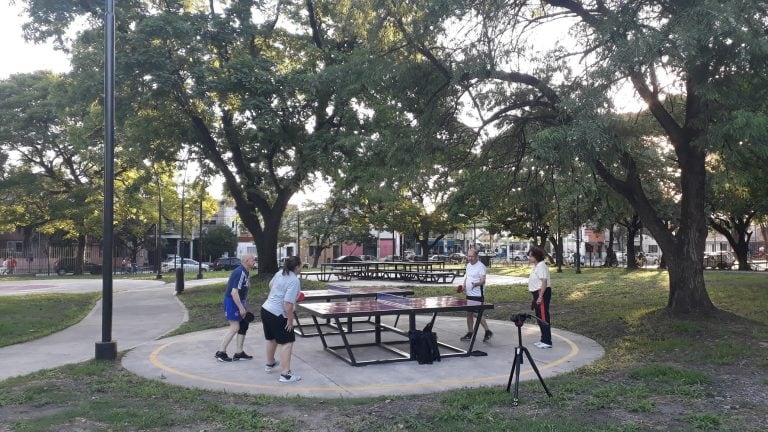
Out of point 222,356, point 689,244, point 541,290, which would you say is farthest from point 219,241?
point 541,290

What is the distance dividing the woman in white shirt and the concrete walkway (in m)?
0.26

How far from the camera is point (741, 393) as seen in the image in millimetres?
6617

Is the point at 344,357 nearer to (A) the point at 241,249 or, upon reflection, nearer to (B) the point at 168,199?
(B) the point at 168,199

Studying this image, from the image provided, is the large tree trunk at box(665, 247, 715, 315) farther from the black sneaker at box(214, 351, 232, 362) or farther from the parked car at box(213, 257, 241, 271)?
the parked car at box(213, 257, 241, 271)

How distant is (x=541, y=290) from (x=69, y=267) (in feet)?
171

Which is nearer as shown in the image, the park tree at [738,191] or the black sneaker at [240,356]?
the black sneaker at [240,356]

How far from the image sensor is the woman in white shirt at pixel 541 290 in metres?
9.55

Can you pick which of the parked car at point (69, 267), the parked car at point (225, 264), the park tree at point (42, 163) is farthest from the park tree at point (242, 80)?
the parked car at point (225, 264)

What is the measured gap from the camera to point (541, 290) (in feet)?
31.3

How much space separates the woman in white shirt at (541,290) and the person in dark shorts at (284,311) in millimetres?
4018

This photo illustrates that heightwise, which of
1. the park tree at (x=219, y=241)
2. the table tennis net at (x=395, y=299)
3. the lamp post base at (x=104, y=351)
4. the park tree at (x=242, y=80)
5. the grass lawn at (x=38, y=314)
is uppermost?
the park tree at (x=242, y=80)

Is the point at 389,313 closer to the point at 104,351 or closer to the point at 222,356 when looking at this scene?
the point at 222,356

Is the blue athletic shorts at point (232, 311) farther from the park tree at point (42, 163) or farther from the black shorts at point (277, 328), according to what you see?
the park tree at point (42, 163)

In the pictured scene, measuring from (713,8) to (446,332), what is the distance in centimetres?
705
